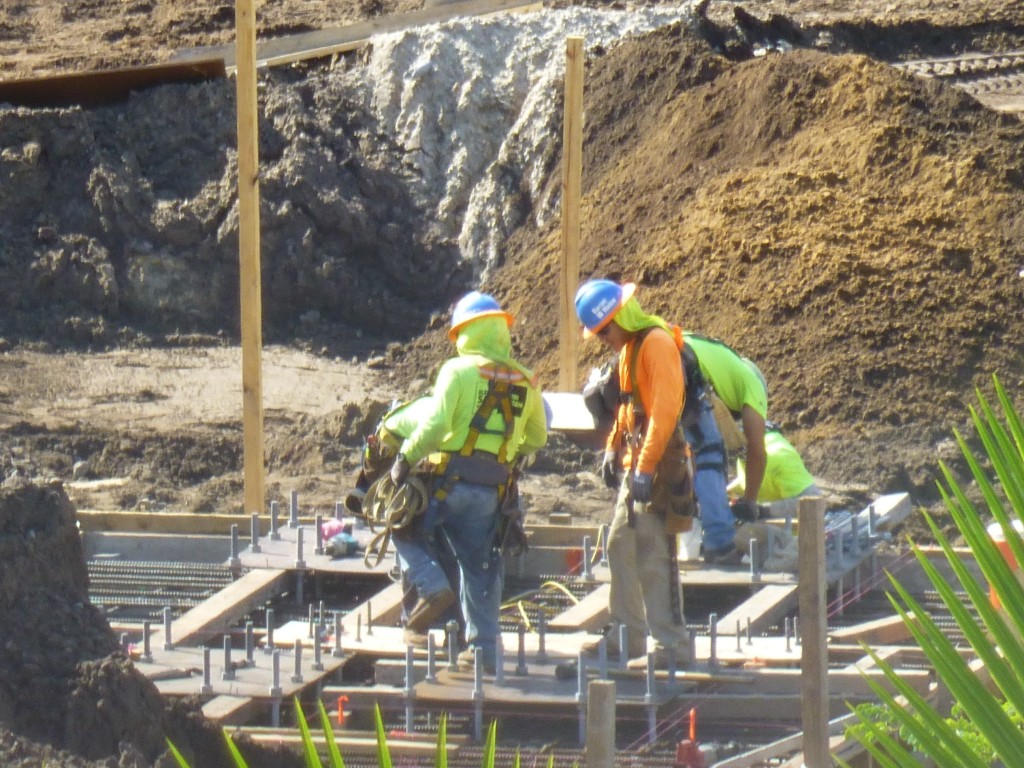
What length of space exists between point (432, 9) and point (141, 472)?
337 inches

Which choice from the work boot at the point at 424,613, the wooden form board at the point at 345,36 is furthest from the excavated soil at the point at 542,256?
the work boot at the point at 424,613

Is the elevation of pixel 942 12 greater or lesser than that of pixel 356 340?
greater

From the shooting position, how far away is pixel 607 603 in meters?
7.37

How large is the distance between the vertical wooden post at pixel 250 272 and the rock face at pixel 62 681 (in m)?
3.30

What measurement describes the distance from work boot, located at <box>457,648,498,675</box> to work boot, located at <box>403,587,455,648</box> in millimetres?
297

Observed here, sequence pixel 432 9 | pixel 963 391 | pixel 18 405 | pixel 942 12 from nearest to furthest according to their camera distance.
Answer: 1. pixel 963 391
2. pixel 18 405
3. pixel 432 9
4. pixel 942 12

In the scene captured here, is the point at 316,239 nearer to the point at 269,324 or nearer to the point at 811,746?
the point at 269,324

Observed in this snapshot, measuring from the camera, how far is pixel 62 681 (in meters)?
4.68

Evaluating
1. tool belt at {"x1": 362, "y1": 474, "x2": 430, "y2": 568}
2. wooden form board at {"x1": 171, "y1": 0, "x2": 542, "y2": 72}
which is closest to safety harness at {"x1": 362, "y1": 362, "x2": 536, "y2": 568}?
tool belt at {"x1": 362, "y1": 474, "x2": 430, "y2": 568}

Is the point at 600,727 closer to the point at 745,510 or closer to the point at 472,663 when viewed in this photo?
the point at 472,663

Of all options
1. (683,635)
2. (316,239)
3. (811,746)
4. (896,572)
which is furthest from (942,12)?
(811,746)

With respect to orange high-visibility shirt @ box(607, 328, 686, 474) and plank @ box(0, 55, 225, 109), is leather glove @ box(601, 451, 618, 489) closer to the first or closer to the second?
orange high-visibility shirt @ box(607, 328, 686, 474)

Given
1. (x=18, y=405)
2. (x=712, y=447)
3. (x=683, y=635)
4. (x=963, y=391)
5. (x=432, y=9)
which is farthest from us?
(x=432, y=9)

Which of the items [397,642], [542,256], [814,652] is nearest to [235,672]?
[397,642]
